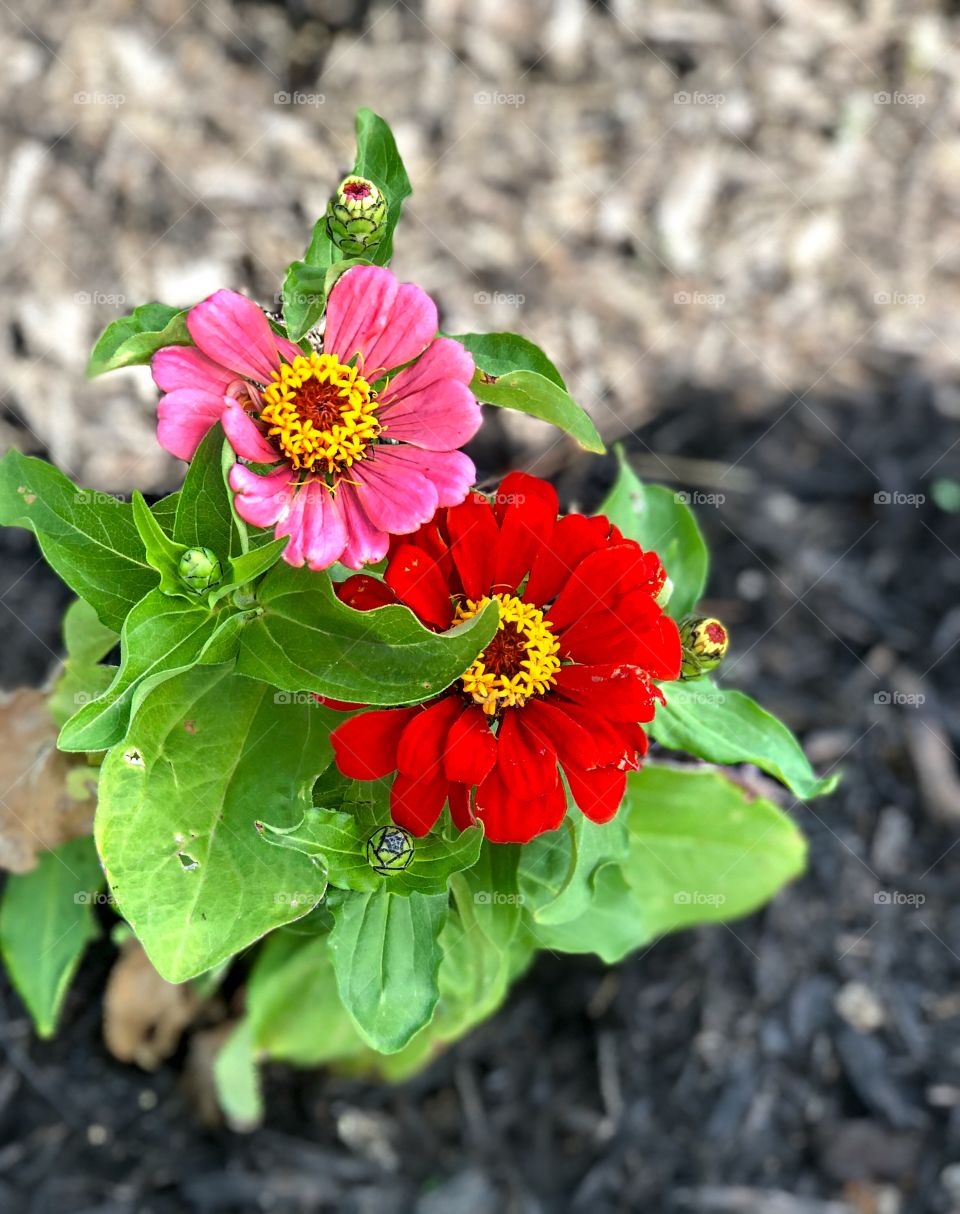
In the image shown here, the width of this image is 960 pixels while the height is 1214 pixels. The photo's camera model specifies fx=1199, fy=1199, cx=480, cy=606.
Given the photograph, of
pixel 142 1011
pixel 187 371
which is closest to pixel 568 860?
pixel 187 371

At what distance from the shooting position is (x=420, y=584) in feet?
4.74

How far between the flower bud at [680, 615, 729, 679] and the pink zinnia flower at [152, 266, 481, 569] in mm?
394

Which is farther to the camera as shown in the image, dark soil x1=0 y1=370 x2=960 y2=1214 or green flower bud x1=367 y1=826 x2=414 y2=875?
dark soil x1=0 y1=370 x2=960 y2=1214

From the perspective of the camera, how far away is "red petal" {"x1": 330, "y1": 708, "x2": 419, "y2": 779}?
4.54 ft

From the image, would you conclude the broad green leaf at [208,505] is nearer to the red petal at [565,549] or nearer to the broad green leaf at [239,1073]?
the red petal at [565,549]

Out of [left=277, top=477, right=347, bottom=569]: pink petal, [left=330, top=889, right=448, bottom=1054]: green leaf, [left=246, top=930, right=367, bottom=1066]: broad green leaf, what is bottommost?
[left=246, top=930, right=367, bottom=1066]: broad green leaf

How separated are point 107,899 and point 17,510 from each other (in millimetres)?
1068

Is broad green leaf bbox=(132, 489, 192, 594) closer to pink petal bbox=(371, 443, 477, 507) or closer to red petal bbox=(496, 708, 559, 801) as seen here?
pink petal bbox=(371, 443, 477, 507)

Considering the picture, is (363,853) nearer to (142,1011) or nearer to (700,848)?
(700,848)

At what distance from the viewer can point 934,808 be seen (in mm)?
2844

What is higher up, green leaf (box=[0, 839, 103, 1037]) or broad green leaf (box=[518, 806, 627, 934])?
broad green leaf (box=[518, 806, 627, 934])

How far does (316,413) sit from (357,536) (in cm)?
17

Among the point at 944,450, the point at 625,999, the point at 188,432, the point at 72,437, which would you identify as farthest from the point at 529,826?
the point at 944,450

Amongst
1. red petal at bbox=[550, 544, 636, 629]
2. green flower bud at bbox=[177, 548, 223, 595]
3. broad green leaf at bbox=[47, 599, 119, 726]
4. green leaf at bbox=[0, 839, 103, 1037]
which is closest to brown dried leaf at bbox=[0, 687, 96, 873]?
green leaf at bbox=[0, 839, 103, 1037]
